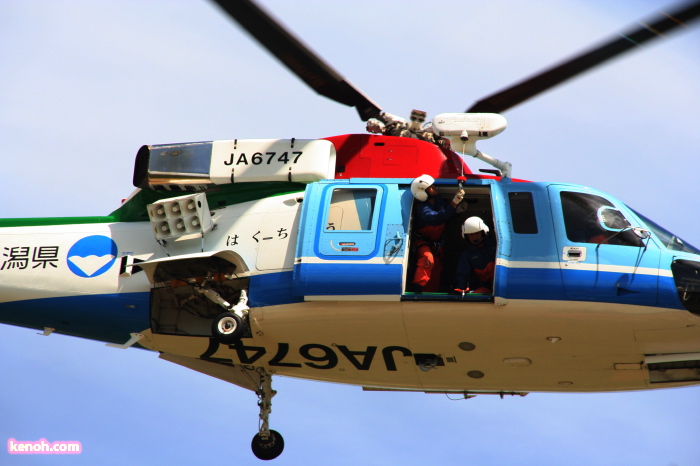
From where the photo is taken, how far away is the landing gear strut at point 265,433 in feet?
52.3

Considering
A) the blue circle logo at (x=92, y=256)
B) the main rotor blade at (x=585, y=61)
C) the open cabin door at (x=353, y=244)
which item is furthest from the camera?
the blue circle logo at (x=92, y=256)

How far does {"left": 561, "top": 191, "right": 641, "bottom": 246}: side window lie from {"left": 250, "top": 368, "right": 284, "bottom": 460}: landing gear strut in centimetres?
524

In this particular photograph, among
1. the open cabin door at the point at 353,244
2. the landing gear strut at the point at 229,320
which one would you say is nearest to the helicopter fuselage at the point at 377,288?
the open cabin door at the point at 353,244

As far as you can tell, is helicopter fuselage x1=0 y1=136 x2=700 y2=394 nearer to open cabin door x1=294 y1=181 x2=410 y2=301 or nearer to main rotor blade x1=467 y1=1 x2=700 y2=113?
open cabin door x1=294 y1=181 x2=410 y2=301

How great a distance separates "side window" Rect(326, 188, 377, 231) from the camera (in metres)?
14.1

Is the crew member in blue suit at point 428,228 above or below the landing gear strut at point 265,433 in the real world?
above

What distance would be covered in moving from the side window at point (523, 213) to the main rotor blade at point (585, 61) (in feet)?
4.90

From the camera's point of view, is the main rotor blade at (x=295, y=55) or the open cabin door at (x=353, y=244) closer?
the main rotor blade at (x=295, y=55)

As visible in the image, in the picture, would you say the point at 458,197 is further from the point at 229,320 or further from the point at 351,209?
the point at 229,320

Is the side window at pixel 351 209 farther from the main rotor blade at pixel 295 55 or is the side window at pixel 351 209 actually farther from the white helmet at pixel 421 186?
the main rotor blade at pixel 295 55

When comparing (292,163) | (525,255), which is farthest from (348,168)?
(525,255)

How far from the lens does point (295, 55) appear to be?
13906mm

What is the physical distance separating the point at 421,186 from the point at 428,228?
Answer: 613 millimetres

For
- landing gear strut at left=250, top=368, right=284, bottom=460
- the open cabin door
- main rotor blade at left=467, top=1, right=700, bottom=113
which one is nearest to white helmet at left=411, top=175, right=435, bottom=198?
the open cabin door
